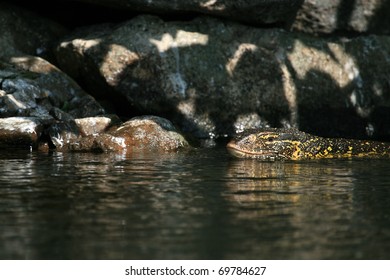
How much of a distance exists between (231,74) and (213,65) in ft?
1.35

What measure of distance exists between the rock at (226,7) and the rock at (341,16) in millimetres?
453

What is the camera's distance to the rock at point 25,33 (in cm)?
1599

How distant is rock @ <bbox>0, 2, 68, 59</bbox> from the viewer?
16.0m

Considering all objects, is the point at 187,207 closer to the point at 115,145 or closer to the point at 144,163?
the point at 144,163

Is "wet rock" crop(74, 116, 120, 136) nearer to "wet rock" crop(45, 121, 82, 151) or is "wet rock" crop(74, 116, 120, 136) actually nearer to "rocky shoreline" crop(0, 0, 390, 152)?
"wet rock" crop(45, 121, 82, 151)

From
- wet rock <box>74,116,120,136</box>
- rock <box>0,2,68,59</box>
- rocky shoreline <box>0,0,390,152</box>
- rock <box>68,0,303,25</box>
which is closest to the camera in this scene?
wet rock <box>74,116,120,136</box>

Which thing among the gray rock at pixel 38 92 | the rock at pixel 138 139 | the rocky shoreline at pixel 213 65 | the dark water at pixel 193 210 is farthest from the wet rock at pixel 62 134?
the dark water at pixel 193 210

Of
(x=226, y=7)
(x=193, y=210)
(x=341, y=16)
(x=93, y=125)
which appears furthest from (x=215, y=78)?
(x=193, y=210)

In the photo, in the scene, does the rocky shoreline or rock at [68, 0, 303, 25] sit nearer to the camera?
the rocky shoreline

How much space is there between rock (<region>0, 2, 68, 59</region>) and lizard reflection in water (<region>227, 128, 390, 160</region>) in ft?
22.2

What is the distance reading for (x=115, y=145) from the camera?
12281mm

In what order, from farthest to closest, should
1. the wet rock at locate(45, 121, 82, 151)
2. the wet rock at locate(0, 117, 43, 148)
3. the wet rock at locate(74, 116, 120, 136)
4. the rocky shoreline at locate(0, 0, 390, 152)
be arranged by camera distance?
1. the rocky shoreline at locate(0, 0, 390, 152)
2. the wet rock at locate(74, 116, 120, 136)
3. the wet rock at locate(45, 121, 82, 151)
4. the wet rock at locate(0, 117, 43, 148)

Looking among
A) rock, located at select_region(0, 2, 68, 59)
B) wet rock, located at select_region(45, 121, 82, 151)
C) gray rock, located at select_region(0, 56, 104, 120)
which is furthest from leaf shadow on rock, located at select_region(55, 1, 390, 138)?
wet rock, located at select_region(45, 121, 82, 151)
